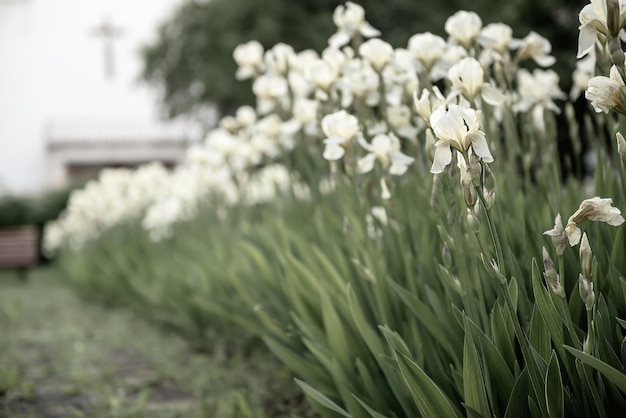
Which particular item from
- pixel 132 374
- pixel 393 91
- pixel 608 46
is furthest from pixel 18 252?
pixel 608 46

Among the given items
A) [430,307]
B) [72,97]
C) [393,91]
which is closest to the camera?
[430,307]

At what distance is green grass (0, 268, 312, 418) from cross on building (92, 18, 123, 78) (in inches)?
649

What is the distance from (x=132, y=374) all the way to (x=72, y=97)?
18.3m

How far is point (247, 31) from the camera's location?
38.9 ft

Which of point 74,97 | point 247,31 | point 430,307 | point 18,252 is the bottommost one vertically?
point 18,252

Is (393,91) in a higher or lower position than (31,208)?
higher

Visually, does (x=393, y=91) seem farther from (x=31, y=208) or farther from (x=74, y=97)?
(x=74, y=97)

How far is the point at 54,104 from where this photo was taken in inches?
778

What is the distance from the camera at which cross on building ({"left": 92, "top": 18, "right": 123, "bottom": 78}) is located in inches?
786

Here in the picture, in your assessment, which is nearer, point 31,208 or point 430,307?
point 430,307

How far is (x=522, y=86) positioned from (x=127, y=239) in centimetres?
414

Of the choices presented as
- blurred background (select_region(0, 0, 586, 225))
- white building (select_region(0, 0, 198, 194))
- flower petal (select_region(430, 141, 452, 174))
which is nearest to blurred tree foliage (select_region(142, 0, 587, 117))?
blurred background (select_region(0, 0, 586, 225))

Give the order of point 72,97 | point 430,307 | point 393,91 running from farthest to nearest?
point 72,97 → point 393,91 → point 430,307

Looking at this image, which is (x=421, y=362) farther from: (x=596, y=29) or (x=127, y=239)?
(x=127, y=239)
